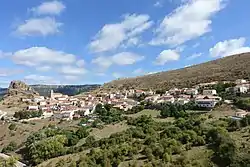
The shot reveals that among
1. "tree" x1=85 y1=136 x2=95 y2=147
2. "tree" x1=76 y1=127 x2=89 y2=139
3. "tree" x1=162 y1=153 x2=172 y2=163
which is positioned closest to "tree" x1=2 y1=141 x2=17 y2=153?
"tree" x1=76 y1=127 x2=89 y2=139

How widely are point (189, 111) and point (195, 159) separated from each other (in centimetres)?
2363

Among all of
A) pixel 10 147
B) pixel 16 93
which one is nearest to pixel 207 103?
pixel 10 147

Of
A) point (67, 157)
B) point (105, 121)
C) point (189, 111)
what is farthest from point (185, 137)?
point (105, 121)

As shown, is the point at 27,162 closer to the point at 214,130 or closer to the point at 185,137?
the point at 185,137

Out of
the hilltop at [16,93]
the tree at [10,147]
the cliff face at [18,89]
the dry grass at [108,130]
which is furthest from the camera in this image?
the cliff face at [18,89]

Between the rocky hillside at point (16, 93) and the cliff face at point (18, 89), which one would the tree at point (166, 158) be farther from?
the cliff face at point (18, 89)

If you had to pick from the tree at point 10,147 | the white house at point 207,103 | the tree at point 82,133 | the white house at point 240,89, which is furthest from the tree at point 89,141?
the white house at point 240,89

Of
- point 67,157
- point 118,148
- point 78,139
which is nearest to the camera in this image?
point 118,148

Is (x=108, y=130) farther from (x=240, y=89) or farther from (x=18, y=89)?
(x=18, y=89)

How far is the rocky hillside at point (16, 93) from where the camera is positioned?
102 m

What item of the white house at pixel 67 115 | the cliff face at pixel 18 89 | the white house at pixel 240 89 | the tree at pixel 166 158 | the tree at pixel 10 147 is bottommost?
the tree at pixel 10 147

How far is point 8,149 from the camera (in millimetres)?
51438

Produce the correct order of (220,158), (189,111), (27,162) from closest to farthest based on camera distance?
1. (220,158)
2. (27,162)
3. (189,111)

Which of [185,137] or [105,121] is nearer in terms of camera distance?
[185,137]
